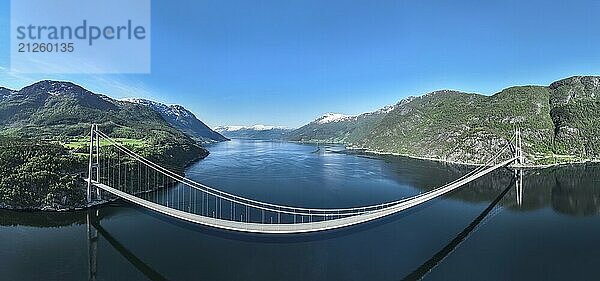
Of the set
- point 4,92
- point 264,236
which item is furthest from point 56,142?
point 4,92

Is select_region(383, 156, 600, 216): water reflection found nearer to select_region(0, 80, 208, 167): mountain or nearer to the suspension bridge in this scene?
the suspension bridge

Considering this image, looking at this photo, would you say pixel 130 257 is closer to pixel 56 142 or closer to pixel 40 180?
pixel 40 180

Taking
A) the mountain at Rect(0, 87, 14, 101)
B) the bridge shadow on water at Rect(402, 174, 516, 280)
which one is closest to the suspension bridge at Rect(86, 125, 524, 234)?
the bridge shadow on water at Rect(402, 174, 516, 280)

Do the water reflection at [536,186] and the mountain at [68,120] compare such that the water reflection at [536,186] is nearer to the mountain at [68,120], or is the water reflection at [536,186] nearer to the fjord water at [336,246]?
the fjord water at [336,246]

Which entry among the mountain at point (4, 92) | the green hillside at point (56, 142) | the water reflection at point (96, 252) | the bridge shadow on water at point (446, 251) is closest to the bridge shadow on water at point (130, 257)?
the water reflection at point (96, 252)

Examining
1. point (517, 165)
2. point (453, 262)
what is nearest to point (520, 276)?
point (453, 262)
